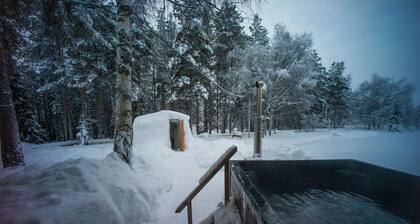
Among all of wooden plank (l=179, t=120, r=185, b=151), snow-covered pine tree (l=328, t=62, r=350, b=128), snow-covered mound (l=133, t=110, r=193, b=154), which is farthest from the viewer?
snow-covered pine tree (l=328, t=62, r=350, b=128)

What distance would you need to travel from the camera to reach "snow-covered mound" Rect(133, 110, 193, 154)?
322 inches

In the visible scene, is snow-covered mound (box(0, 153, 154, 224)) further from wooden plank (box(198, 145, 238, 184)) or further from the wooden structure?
the wooden structure

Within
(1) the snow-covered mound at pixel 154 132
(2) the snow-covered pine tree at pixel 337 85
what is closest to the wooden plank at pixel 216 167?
(1) the snow-covered mound at pixel 154 132

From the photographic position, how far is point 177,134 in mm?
9133

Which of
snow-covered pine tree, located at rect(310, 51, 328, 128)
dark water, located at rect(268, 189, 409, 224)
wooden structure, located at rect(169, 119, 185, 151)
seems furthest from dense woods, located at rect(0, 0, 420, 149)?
dark water, located at rect(268, 189, 409, 224)

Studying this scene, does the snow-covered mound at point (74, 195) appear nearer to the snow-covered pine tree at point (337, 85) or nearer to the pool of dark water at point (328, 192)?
the pool of dark water at point (328, 192)

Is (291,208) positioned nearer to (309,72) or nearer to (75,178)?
A: (75,178)

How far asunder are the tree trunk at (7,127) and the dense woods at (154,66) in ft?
1.37

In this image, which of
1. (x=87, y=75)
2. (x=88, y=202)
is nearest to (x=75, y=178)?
(x=88, y=202)

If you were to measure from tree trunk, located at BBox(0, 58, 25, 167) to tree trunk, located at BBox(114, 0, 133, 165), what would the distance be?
432 centimetres

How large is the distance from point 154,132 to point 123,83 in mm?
4937

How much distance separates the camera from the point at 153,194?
3875mm

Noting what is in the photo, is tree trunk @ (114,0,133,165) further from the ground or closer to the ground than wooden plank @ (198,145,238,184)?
further from the ground

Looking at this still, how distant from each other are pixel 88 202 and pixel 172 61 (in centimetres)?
1399
